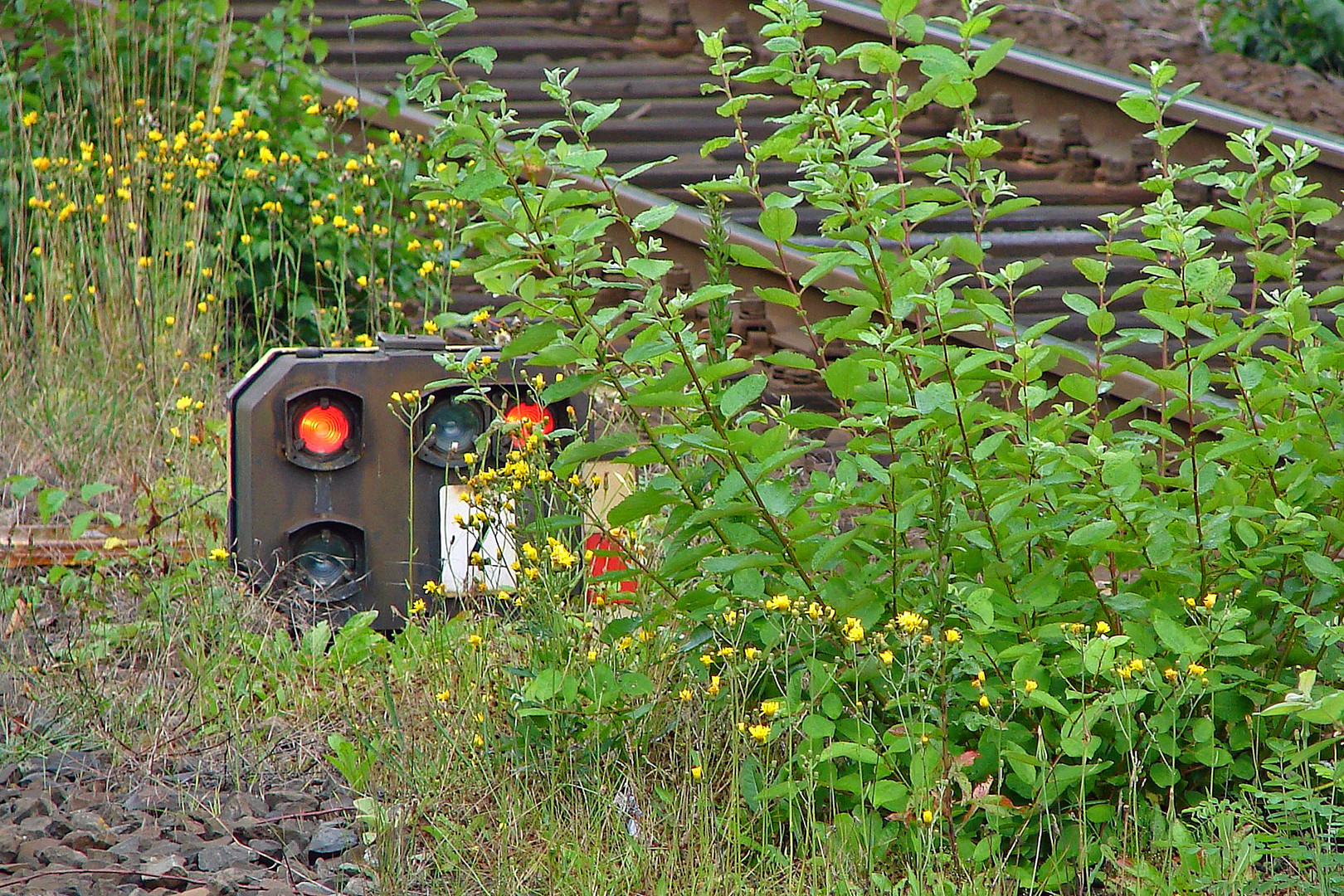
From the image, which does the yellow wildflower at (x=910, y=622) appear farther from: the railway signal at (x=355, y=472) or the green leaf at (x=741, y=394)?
the railway signal at (x=355, y=472)

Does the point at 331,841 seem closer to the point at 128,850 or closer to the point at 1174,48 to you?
the point at 128,850

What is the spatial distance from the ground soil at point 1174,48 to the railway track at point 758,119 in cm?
140

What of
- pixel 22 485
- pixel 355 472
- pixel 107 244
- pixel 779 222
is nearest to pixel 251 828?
pixel 355 472

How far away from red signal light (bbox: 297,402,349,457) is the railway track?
1880 millimetres

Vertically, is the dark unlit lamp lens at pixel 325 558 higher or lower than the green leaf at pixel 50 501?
lower

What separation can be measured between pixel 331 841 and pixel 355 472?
1.10 metres

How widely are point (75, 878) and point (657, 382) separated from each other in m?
1.14

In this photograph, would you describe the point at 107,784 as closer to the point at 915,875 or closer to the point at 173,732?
the point at 173,732

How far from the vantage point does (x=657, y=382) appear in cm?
236

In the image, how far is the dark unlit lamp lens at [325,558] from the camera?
3.43 meters

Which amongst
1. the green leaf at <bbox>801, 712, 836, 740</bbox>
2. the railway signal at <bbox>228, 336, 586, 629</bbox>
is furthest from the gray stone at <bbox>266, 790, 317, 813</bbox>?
the green leaf at <bbox>801, 712, 836, 740</bbox>

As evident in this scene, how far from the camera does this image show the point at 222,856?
2416 mm

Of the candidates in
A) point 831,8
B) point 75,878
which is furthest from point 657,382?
point 831,8

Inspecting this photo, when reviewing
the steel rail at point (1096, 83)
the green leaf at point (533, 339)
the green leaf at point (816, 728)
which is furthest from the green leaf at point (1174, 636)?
the steel rail at point (1096, 83)
